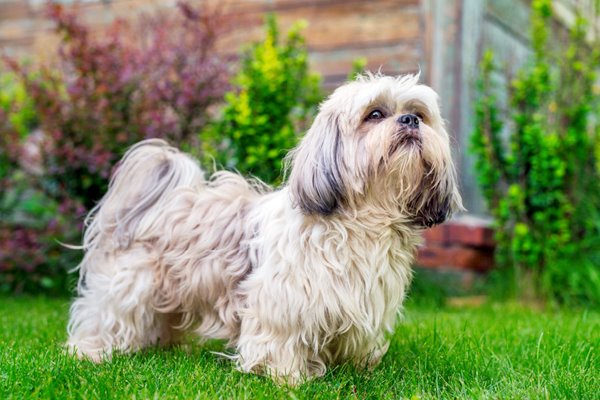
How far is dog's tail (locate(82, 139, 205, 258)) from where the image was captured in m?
3.64

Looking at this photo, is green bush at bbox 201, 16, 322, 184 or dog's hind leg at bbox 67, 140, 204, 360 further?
green bush at bbox 201, 16, 322, 184

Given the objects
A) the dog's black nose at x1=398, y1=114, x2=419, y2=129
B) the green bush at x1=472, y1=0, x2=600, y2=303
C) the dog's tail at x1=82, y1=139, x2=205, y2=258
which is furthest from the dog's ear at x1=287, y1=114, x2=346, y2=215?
the green bush at x1=472, y1=0, x2=600, y2=303

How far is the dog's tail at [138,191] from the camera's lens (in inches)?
143

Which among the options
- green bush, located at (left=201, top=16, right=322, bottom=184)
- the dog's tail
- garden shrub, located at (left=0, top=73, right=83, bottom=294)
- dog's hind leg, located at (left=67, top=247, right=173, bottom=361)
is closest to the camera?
dog's hind leg, located at (left=67, top=247, right=173, bottom=361)

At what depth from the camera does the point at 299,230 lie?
9.94ft

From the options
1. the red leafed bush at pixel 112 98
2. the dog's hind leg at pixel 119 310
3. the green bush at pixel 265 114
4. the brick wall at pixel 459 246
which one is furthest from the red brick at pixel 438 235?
the dog's hind leg at pixel 119 310

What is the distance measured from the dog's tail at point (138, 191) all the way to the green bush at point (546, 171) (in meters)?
2.87

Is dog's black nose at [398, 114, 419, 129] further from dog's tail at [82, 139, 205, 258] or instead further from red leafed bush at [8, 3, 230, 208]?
red leafed bush at [8, 3, 230, 208]

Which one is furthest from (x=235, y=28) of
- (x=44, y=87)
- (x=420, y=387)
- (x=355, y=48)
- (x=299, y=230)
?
A: (x=420, y=387)

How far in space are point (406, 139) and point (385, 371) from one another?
106cm

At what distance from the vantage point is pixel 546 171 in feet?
17.9

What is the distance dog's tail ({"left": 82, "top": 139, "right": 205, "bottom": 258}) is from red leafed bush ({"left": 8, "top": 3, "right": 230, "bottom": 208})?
1.56 metres

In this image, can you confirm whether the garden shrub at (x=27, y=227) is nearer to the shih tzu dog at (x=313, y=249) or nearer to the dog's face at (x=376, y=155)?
the shih tzu dog at (x=313, y=249)

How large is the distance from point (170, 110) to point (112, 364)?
3043 mm
